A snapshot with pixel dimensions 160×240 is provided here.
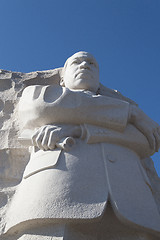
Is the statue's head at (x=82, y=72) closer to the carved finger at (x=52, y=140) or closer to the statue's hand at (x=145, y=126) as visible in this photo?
the statue's hand at (x=145, y=126)

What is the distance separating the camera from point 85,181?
2799mm

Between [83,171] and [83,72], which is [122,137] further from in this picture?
[83,72]

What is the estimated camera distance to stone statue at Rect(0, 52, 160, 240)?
2.62m

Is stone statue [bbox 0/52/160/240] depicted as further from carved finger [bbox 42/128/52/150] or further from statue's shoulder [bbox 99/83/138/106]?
statue's shoulder [bbox 99/83/138/106]

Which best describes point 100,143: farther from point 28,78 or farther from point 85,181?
point 28,78

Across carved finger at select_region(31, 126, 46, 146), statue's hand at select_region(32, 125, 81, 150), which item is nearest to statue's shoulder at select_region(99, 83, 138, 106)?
statue's hand at select_region(32, 125, 81, 150)

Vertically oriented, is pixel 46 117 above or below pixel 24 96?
below

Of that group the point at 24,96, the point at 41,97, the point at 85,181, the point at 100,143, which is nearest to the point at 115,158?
the point at 100,143

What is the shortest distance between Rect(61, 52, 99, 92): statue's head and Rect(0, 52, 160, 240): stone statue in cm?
49

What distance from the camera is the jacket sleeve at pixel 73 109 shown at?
10.6ft

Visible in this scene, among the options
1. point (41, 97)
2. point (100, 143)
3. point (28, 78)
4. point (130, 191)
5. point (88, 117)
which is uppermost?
point (28, 78)

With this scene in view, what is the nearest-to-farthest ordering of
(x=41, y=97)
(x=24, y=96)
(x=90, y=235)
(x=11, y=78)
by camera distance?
(x=90, y=235) < (x=41, y=97) < (x=24, y=96) < (x=11, y=78)

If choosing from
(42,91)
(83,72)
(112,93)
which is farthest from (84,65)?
(112,93)

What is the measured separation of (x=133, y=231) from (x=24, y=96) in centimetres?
181
